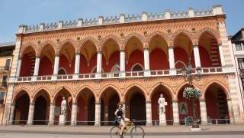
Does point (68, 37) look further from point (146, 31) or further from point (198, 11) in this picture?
point (198, 11)

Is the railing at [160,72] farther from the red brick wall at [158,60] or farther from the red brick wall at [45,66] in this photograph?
the red brick wall at [45,66]

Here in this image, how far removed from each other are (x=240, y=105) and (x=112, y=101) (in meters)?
14.2

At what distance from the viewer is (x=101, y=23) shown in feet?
87.7

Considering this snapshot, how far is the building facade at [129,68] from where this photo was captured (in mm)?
23000

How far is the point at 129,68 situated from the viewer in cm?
2828

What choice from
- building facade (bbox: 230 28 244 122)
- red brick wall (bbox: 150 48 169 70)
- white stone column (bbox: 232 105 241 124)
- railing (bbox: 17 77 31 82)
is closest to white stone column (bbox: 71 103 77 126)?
railing (bbox: 17 77 31 82)

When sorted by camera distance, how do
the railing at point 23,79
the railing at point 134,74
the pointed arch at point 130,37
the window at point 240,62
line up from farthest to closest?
the railing at point 23,79, the pointed arch at point 130,37, the window at point 240,62, the railing at point 134,74

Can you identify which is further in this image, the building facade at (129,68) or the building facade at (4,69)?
the building facade at (4,69)

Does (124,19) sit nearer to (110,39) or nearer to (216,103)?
(110,39)

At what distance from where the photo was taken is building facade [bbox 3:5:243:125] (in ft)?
75.5

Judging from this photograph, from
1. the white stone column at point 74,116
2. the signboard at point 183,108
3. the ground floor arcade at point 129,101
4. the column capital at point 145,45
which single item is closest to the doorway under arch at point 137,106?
the ground floor arcade at point 129,101

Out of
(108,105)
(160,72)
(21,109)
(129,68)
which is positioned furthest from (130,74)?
(21,109)

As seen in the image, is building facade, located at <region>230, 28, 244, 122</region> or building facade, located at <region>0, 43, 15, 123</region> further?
building facade, located at <region>0, 43, 15, 123</region>

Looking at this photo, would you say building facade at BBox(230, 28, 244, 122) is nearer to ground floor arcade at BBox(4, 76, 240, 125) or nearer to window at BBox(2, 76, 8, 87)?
ground floor arcade at BBox(4, 76, 240, 125)
